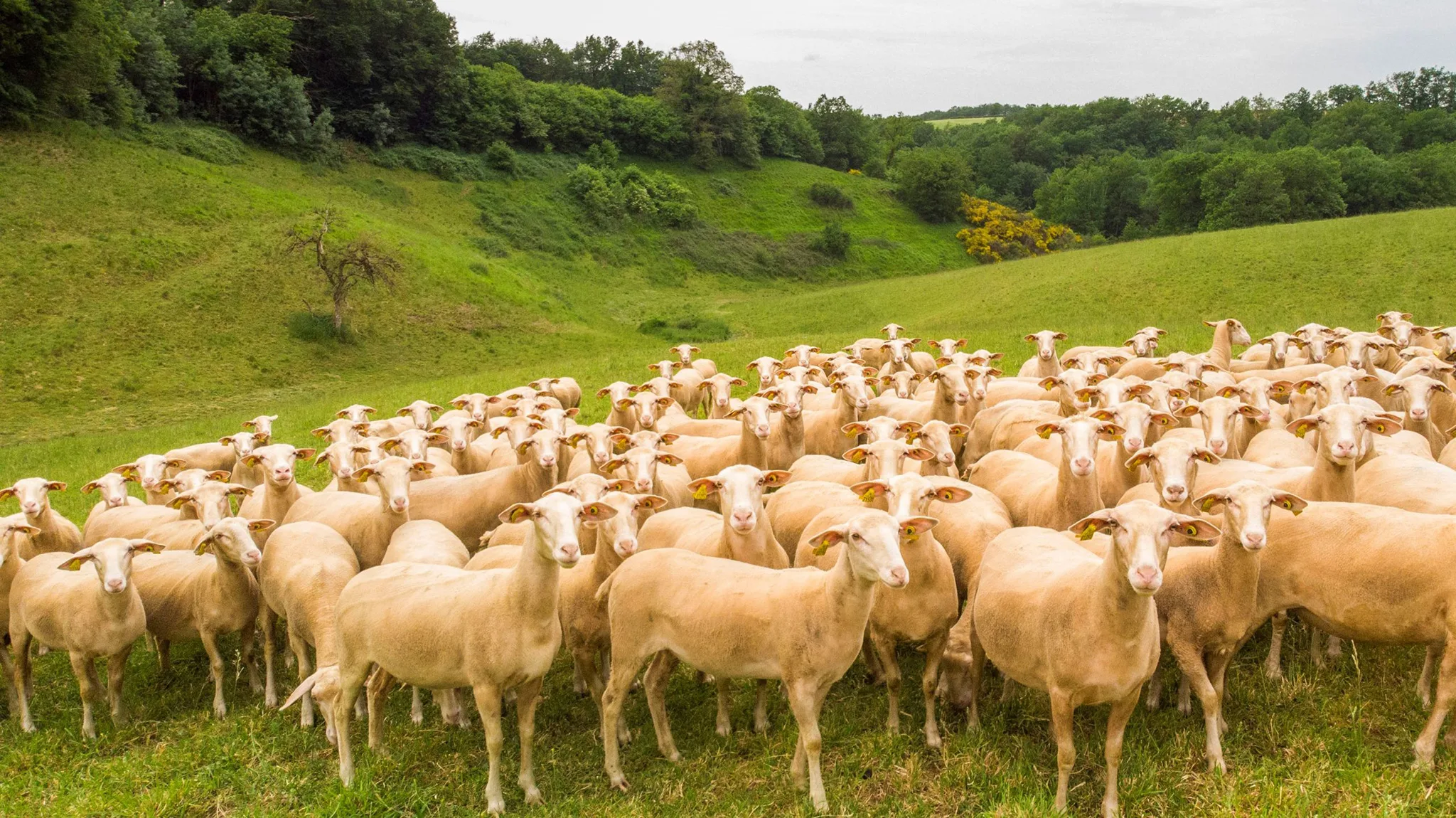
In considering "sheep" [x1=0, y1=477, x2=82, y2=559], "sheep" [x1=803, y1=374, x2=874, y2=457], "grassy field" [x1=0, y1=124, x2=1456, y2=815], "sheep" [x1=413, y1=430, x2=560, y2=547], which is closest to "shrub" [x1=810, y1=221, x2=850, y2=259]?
"grassy field" [x1=0, y1=124, x2=1456, y2=815]

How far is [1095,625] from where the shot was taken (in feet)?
18.5

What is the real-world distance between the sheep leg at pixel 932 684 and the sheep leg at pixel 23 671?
7.97m

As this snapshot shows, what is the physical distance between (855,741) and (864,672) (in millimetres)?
1275

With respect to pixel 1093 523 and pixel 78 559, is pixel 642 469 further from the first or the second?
pixel 78 559

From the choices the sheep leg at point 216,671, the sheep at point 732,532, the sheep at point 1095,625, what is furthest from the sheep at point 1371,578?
the sheep leg at point 216,671

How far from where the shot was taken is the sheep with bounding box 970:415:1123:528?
8219 millimetres

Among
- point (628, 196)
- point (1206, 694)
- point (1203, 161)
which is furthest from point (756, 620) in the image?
point (1203, 161)

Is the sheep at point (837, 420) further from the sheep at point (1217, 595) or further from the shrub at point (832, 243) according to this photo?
the shrub at point (832, 243)

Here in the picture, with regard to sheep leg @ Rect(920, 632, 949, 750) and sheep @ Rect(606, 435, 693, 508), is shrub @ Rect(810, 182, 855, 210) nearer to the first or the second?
sheep @ Rect(606, 435, 693, 508)

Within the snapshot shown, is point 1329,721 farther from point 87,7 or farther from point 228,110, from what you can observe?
point 228,110

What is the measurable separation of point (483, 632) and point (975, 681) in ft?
11.9

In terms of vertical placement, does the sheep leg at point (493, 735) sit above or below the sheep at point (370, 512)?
below

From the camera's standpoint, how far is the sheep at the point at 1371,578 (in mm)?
5707

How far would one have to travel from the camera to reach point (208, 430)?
22.0 metres
